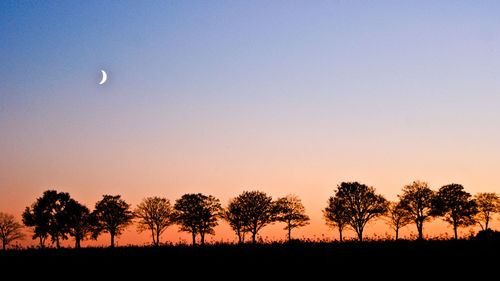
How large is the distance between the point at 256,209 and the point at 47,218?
39.6 m

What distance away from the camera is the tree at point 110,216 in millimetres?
72875

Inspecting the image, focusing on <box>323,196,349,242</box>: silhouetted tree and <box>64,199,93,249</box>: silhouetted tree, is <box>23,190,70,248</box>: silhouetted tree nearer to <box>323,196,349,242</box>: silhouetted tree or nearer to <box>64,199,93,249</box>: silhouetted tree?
<box>64,199,93,249</box>: silhouetted tree

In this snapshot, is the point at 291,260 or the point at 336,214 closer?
the point at 291,260

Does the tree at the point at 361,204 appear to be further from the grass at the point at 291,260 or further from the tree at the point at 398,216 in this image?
the grass at the point at 291,260

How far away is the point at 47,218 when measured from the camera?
68000 millimetres

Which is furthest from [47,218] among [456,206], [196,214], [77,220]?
[456,206]

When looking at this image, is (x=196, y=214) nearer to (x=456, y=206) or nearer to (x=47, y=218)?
(x=47, y=218)

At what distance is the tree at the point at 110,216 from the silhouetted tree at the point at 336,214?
41111 millimetres

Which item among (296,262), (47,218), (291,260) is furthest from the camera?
(47,218)

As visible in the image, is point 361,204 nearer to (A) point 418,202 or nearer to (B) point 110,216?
(A) point 418,202

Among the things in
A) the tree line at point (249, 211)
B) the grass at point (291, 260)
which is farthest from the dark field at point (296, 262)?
the tree line at point (249, 211)

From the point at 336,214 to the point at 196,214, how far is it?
2834cm

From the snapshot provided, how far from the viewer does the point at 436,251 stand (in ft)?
45.6

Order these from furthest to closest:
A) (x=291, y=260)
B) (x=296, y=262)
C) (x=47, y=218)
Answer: (x=47, y=218) < (x=291, y=260) < (x=296, y=262)
